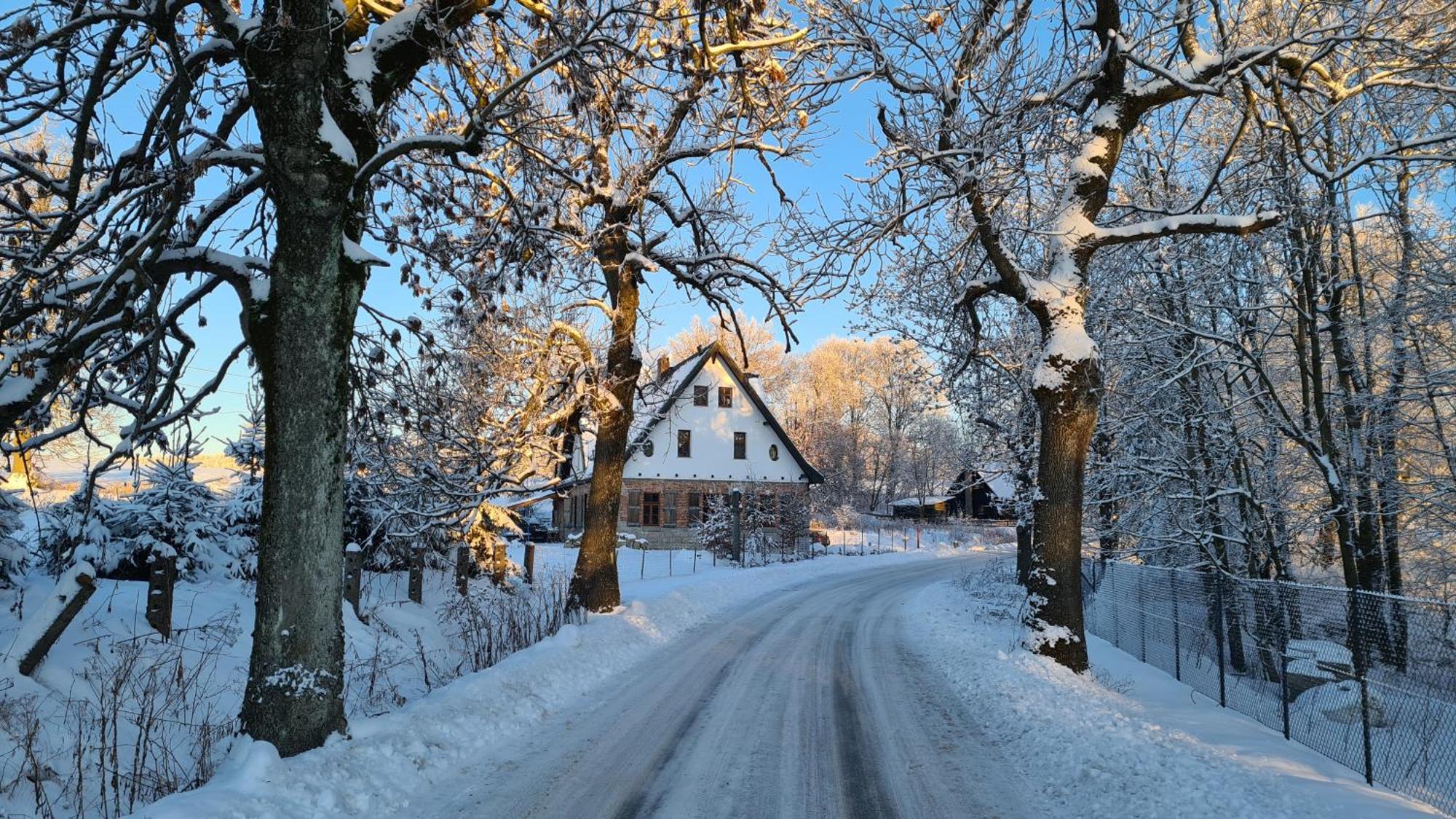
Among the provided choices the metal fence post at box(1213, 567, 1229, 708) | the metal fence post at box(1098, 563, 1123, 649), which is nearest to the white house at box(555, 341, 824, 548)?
the metal fence post at box(1098, 563, 1123, 649)

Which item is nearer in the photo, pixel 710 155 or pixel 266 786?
pixel 266 786

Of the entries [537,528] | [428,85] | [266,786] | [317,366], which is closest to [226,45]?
[428,85]

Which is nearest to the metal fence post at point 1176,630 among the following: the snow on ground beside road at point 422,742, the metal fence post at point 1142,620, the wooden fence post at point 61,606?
the metal fence post at point 1142,620

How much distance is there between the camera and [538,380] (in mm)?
14734

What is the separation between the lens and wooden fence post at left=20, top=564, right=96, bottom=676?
255 inches

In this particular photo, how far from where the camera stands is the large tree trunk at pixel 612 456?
12945mm

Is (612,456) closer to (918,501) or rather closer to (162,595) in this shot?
(162,595)

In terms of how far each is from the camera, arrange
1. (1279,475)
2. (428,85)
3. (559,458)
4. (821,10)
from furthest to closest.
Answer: (559,458) < (1279,475) < (821,10) < (428,85)

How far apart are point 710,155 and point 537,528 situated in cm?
2869

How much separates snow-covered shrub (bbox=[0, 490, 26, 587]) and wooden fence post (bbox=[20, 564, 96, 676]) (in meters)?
2.11

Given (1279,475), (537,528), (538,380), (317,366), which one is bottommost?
(537,528)

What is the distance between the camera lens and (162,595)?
8.50m

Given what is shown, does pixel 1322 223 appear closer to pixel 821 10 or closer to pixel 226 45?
pixel 821 10

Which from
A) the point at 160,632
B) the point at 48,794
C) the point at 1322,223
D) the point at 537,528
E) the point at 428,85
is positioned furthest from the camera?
the point at 537,528
